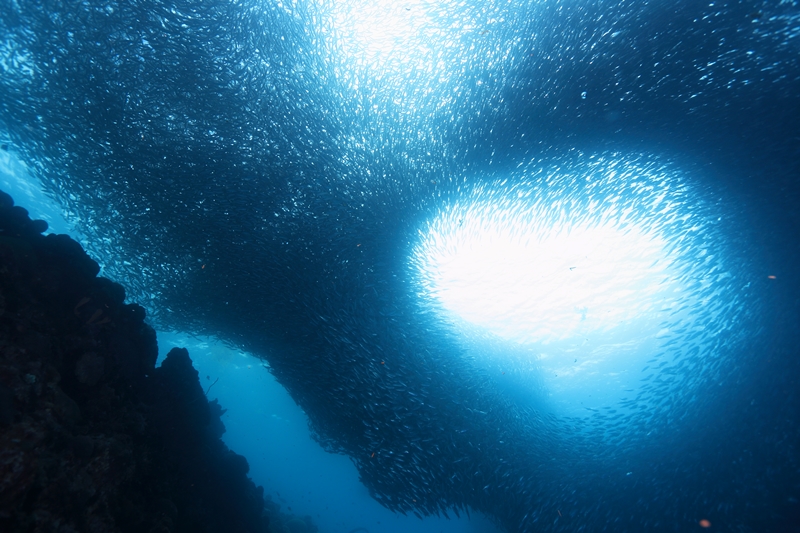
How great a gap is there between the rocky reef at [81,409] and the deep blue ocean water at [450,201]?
154 inches

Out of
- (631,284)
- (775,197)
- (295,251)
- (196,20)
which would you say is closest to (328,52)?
(196,20)

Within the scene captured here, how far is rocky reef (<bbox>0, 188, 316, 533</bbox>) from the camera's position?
12.6ft

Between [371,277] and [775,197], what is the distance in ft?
35.7

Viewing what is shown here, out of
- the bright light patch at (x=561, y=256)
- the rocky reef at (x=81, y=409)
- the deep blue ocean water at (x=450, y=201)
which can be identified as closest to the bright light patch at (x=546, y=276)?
the bright light patch at (x=561, y=256)

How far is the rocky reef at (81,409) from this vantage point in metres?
3.84

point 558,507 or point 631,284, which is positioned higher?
point 631,284

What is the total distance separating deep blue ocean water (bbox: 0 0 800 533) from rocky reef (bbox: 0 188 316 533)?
3.92 m

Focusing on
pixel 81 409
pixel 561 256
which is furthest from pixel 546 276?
pixel 81 409

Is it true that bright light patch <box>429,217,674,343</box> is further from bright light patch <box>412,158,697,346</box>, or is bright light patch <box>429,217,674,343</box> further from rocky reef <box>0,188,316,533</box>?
rocky reef <box>0,188,316,533</box>

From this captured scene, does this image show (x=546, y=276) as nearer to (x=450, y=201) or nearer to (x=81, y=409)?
(x=450, y=201)

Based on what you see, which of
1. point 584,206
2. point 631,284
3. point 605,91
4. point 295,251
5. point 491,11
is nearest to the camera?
point 491,11

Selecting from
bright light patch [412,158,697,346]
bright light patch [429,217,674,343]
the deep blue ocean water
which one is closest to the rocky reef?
the deep blue ocean water

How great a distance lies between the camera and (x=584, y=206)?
9211mm

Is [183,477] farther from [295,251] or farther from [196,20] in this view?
[196,20]
